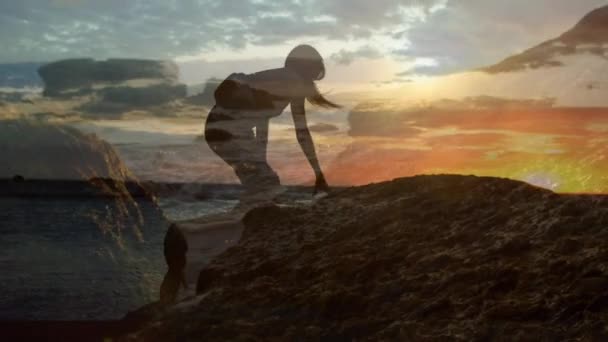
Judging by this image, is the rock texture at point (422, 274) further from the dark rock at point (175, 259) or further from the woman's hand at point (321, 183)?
the woman's hand at point (321, 183)

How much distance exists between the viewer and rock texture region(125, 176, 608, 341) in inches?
33.5

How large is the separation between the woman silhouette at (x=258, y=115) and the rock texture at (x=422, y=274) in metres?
1.34

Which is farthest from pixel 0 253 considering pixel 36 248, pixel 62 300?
pixel 62 300

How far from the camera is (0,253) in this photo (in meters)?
5.53

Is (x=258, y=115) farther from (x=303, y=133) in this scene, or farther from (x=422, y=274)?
(x=422, y=274)

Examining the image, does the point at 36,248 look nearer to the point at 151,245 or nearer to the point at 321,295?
the point at 151,245

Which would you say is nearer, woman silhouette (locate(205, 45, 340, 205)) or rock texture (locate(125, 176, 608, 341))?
rock texture (locate(125, 176, 608, 341))

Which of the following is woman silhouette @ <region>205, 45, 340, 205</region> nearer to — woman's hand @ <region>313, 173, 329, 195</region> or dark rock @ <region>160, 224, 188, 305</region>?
woman's hand @ <region>313, 173, 329, 195</region>

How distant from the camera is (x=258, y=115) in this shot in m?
2.70

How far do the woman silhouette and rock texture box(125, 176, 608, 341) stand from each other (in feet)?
4.38

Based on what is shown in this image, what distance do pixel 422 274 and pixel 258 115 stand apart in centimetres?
180

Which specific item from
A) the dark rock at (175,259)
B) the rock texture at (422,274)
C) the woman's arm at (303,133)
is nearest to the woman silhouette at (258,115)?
the woman's arm at (303,133)

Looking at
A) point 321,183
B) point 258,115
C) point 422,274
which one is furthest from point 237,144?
point 422,274

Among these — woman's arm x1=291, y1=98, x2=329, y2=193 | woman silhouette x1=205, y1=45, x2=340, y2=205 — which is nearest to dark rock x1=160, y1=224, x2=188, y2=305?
woman silhouette x1=205, y1=45, x2=340, y2=205
